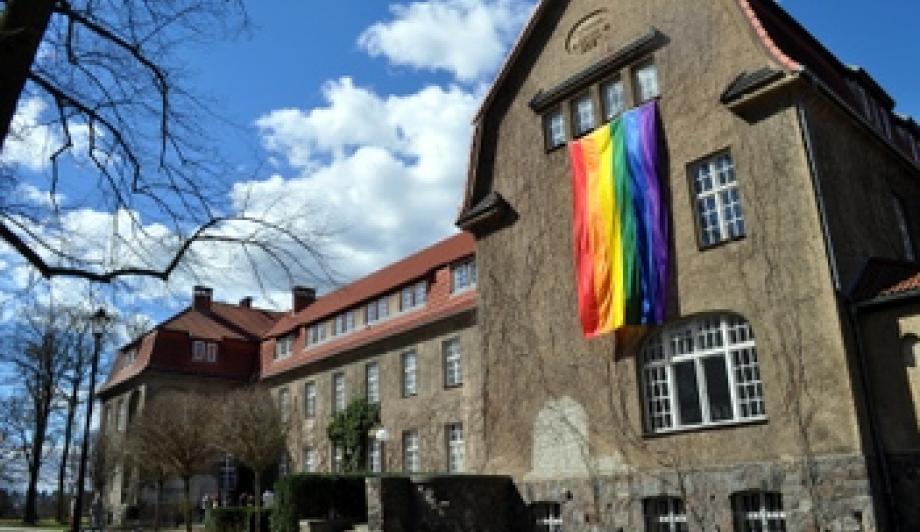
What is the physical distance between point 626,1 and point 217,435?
20665 millimetres

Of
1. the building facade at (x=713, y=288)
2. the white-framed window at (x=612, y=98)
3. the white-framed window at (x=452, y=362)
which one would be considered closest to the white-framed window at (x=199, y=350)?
the white-framed window at (x=452, y=362)

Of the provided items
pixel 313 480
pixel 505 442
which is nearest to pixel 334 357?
pixel 313 480

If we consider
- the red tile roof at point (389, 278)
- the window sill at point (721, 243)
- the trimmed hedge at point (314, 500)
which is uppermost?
the red tile roof at point (389, 278)

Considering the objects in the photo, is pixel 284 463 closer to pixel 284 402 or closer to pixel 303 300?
pixel 284 402

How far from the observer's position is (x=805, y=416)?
40.5 ft

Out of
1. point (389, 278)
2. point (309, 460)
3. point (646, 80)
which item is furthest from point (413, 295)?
point (646, 80)

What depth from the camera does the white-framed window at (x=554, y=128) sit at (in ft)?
58.2

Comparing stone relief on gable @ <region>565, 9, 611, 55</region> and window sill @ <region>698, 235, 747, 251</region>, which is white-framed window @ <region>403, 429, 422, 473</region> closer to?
stone relief on gable @ <region>565, 9, 611, 55</region>

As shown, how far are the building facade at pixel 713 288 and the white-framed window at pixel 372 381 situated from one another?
13140 mm

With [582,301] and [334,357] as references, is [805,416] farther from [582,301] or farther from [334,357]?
[334,357]

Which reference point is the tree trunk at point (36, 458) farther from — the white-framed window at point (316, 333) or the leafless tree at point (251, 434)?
the leafless tree at point (251, 434)

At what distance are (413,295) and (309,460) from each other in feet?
30.2

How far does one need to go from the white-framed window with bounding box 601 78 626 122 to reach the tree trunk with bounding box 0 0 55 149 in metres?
13.3

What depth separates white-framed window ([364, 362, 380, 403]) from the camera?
31.2m
